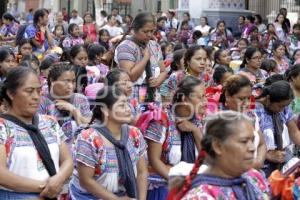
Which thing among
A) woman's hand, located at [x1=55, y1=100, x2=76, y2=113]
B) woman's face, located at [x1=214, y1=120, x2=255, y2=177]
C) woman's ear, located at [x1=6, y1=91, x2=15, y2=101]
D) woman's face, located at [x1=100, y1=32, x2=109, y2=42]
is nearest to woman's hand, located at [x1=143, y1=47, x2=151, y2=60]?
woman's hand, located at [x1=55, y1=100, x2=76, y2=113]

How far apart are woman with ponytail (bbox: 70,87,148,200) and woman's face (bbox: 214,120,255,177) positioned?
1480mm

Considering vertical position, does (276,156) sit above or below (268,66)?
below

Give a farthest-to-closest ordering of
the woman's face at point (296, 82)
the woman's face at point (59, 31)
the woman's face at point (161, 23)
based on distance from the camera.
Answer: the woman's face at point (161, 23)
the woman's face at point (59, 31)
the woman's face at point (296, 82)

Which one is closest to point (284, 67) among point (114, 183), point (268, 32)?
point (268, 32)

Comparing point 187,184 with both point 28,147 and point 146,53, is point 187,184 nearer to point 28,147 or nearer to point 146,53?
point 28,147

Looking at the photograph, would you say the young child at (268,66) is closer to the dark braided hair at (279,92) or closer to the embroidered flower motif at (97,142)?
the dark braided hair at (279,92)

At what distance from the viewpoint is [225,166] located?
379 cm

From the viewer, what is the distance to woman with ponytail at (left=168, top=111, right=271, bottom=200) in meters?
3.72

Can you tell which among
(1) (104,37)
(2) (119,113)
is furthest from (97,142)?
(1) (104,37)

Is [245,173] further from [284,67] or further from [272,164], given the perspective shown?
[284,67]

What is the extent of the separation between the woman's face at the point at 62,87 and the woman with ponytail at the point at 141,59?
76 cm

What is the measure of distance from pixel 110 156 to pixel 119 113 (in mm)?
362

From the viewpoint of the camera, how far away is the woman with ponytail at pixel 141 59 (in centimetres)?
736

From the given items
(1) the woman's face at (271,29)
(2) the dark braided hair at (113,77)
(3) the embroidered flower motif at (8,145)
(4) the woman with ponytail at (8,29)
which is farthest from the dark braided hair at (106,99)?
(1) the woman's face at (271,29)
